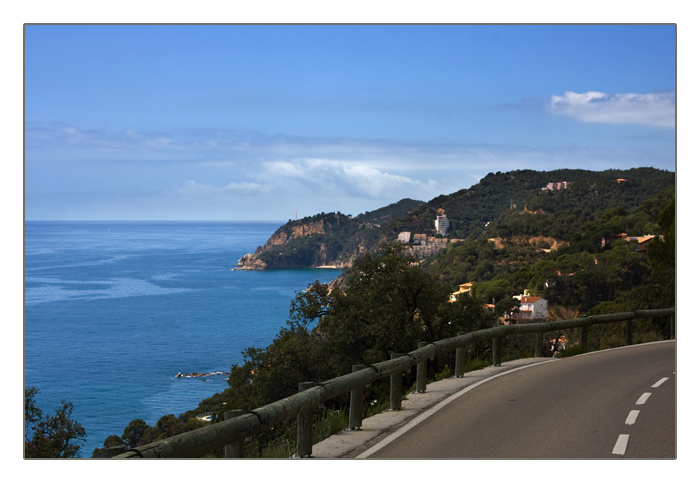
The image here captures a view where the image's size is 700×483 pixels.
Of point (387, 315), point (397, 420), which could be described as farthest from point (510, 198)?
point (397, 420)

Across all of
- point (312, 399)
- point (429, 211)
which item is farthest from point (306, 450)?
point (429, 211)

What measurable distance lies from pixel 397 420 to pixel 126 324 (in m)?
94.6

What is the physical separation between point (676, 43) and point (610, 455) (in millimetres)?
4765

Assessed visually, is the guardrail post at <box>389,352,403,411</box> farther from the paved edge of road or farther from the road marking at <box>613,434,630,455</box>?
the road marking at <box>613,434,630,455</box>

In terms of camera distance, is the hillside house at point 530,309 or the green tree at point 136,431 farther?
the hillside house at point 530,309

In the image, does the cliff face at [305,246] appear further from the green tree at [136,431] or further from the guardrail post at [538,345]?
the guardrail post at [538,345]

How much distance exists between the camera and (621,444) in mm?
6359

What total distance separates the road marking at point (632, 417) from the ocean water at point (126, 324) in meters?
21.5

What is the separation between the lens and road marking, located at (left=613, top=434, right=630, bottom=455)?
6.11 meters

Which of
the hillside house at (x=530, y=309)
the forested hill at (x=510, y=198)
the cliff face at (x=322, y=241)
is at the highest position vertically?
the forested hill at (x=510, y=198)

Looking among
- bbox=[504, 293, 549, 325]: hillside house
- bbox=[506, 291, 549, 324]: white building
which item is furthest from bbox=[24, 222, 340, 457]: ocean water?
bbox=[506, 291, 549, 324]: white building

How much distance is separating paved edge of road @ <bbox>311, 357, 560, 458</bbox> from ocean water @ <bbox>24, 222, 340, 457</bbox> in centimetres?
1848

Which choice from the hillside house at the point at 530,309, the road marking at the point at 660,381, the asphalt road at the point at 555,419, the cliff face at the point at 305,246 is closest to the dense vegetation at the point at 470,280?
the hillside house at the point at 530,309

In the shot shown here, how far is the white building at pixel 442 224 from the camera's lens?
125500mm
